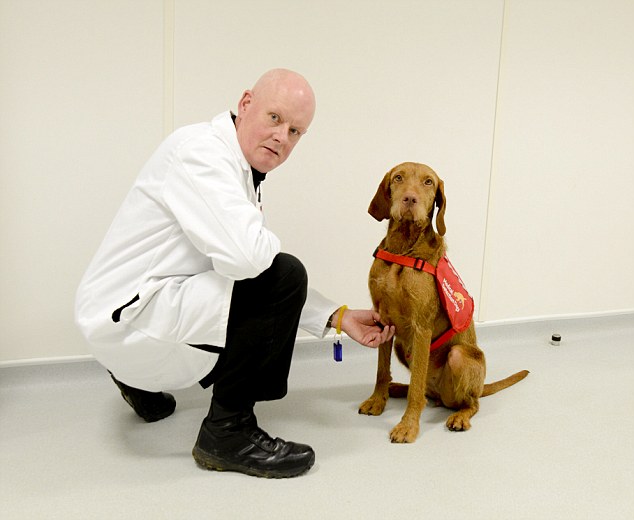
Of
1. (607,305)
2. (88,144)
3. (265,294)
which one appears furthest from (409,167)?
(607,305)

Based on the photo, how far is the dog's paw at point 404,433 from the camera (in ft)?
6.60

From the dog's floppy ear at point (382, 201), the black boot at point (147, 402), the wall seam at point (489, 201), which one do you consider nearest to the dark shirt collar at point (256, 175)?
the dog's floppy ear at point (382, 201)

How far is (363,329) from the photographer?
2.13 meters

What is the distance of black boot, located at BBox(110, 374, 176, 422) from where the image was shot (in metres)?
2.04

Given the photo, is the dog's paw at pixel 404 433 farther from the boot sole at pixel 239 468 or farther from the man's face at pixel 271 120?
the man's face at pixel 271 120

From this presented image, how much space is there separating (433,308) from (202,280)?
0.80 meters

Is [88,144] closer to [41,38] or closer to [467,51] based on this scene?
[41,38]

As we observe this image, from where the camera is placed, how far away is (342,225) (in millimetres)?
2707

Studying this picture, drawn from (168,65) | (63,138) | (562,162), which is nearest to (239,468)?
(63,138)

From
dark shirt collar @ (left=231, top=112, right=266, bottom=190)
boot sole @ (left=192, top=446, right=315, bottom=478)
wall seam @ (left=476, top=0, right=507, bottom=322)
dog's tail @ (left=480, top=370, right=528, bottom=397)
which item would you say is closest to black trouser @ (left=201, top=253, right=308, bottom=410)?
boot sole @ (left=192, top=446, right=315, bottom=478)

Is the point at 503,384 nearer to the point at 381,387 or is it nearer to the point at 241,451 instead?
the point at 381,387

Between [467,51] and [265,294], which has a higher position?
[467,51]

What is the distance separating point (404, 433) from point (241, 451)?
0.55 meters

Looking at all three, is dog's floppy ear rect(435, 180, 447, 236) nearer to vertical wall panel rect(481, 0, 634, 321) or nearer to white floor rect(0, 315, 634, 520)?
white floor rect(0, 315, 634, 520)
